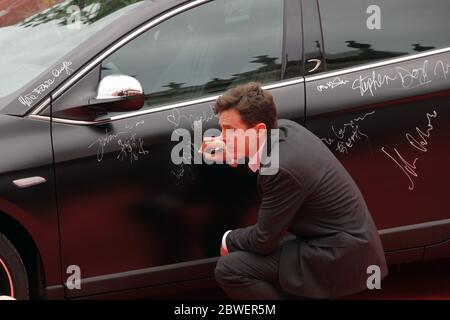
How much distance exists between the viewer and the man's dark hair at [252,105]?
11.1ft

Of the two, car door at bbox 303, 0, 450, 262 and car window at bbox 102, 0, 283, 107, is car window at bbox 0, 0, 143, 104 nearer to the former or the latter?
car window at bbox 102, 0, 283, 107

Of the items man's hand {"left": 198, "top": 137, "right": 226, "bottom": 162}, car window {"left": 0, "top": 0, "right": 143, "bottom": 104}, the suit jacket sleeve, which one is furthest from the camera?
car window {"left": 0, "top": 0, "right": 143, "bottom": 104}

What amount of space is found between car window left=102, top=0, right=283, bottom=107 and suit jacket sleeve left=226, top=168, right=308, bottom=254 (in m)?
0.86

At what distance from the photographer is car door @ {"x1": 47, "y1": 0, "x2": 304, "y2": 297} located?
12.8 feet

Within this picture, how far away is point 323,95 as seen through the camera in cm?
411

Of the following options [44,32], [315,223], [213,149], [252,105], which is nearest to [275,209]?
[315,223]

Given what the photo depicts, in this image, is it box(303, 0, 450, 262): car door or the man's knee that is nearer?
the man's knee

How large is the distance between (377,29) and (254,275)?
4.62 feet

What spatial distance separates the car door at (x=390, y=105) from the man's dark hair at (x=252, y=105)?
27.8 inches

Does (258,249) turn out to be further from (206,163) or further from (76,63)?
(76,63)
